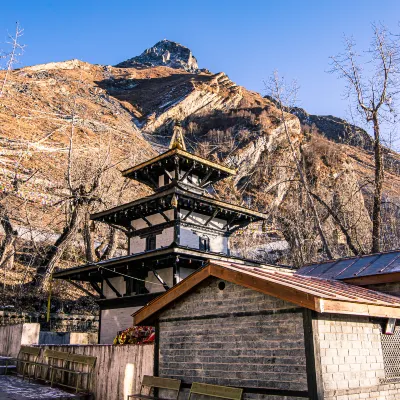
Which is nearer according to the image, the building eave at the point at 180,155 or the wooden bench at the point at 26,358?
the wooden bench at the point at 26,358

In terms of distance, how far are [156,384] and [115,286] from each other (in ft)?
34.9

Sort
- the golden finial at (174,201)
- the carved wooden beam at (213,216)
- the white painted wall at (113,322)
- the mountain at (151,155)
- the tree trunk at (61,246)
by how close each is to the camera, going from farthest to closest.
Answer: the mountain at (151,155), the tree trunk at (61,246), the carved wooden beam at (213,216), the white painted wall at (113,322), the golden finial at (174,201)

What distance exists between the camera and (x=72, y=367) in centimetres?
1270

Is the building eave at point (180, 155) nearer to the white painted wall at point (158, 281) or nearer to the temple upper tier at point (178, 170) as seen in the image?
the temple upper tier at point (178, 170)

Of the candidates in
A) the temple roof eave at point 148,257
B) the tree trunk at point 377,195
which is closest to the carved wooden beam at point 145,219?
the temple roof eave at point 148,257

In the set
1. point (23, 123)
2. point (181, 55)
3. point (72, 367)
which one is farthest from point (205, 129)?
point (181, 55)

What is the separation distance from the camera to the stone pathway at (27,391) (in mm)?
11008

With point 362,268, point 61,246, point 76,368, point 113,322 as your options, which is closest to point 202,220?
point 113,322

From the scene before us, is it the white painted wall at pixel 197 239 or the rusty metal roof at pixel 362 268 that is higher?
the white painted wall at pixel 197 239

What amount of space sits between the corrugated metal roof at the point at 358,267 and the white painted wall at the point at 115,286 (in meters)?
8.43

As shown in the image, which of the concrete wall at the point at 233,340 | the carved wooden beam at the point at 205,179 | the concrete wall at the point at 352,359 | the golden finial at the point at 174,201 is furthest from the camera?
the carved wooden beam at the point at 205,179

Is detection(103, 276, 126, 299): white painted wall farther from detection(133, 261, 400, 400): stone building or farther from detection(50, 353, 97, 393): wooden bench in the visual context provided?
detection(133, 261, 400, 400): stone building

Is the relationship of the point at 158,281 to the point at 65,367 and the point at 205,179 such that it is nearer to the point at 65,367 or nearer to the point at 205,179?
the point at 65,367

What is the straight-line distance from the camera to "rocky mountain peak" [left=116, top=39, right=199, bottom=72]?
553 feet
